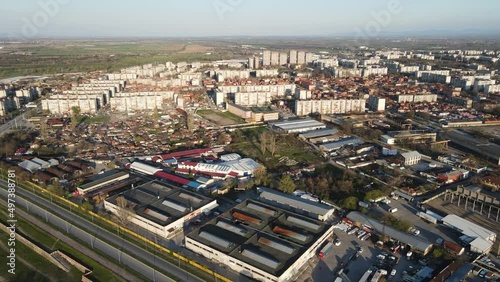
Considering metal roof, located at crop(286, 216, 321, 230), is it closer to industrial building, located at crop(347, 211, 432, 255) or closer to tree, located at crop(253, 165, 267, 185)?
industrial building, located at crop(347, 211, 432, 255)

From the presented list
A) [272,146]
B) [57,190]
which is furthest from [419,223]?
[57,190]

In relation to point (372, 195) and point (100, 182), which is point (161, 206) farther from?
point (372, 195)

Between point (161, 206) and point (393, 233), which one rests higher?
point (161, 206)

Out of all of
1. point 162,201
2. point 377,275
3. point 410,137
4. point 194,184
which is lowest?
point 377,275

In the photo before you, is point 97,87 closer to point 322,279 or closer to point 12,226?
point 12,226

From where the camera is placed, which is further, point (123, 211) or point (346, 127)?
Answer: point (346, 127)
